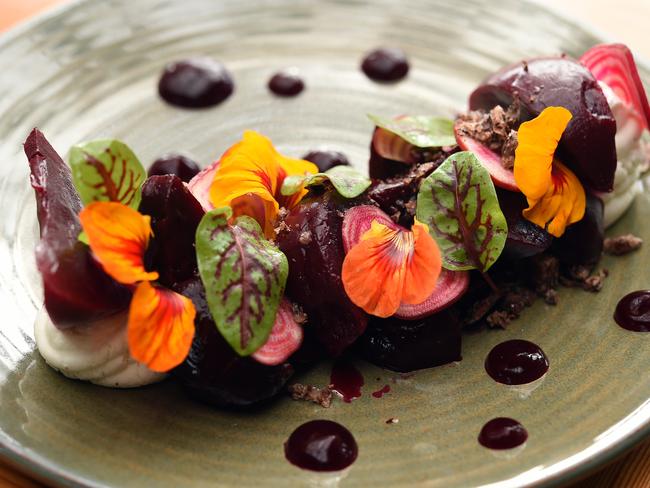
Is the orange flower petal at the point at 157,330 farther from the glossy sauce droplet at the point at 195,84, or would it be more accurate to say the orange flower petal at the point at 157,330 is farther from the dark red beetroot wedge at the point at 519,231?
the glossy sauce droplet at the point at 195,84

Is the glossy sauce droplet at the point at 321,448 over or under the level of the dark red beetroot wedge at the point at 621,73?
under

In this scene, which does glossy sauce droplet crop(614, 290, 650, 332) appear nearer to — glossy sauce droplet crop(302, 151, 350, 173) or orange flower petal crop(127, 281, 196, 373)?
glossy sauce droplet crop(302, 151, 350, 173)

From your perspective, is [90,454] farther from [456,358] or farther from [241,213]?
[456,358]

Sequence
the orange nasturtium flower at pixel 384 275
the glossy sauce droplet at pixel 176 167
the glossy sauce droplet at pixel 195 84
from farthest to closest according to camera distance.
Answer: the glossy sauce droplet at pixel 195 84 → the glossy sauce droplet at pixel 176 167 → the orange nasturtium flower at pixel 384 275

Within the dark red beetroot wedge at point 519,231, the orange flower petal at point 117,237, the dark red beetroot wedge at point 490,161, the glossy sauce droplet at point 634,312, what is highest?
the orange flower petal at point 117,237

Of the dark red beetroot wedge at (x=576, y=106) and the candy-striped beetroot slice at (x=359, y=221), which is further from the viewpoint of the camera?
the dark red beetroot wedge at (x=576, y=106)

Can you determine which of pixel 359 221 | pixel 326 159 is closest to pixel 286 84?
pixel 326 159

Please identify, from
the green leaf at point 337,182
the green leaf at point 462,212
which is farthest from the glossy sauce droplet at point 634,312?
the green leaf at point 337,182

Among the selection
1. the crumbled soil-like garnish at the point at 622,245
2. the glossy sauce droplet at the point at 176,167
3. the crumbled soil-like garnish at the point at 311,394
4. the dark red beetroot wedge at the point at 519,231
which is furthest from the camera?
the glossy sauce droplet at the point at 176,167
